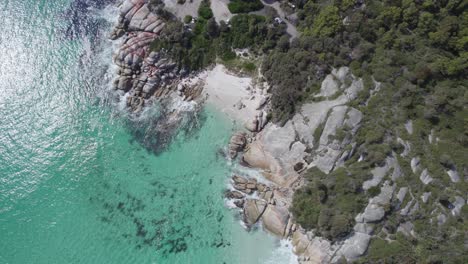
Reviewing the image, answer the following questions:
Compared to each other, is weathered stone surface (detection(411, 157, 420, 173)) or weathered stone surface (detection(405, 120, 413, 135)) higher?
weathered stone surface (detection(405, 120, 413, 135))

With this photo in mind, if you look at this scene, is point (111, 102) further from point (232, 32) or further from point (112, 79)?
point (232, 32)

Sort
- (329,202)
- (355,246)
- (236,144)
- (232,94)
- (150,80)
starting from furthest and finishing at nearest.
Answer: (150,80)
(232,94)
(236,144)
(329,202)
(355,246)

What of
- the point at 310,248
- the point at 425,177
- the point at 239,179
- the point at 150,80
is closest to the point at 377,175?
the point at 425,177

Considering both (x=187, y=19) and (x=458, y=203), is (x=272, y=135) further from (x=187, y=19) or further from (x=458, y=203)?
(x=458, y=203)

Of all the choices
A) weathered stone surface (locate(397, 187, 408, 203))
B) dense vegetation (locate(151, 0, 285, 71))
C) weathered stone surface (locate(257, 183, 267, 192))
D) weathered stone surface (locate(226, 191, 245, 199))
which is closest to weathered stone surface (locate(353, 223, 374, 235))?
weathered stone surface (locate(397, 187, 408, 203))

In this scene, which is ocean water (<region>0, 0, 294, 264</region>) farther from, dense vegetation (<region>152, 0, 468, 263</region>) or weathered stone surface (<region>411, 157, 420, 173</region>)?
A: weathered stone surface (<region>411, 157, 420, 173</region>)
